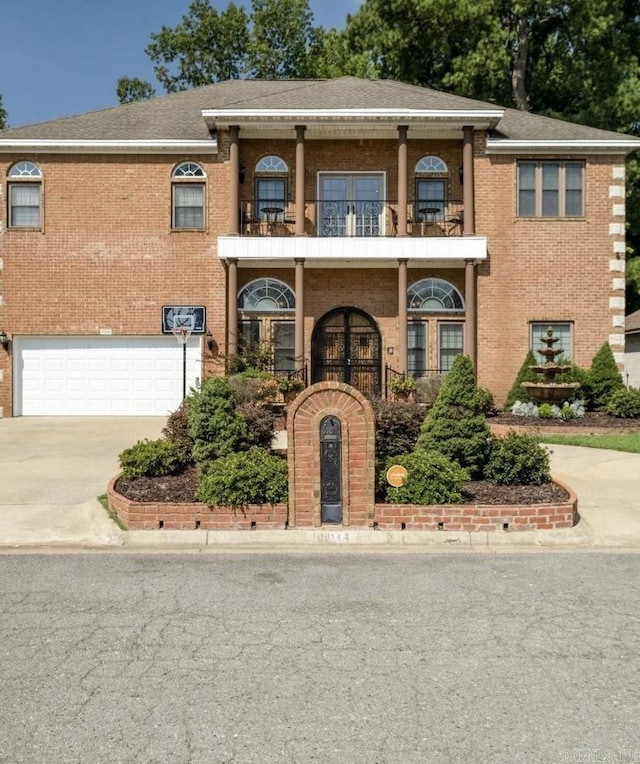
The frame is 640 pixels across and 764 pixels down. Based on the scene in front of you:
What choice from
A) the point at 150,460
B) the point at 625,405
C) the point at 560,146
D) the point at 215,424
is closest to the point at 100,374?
the point at 150,460

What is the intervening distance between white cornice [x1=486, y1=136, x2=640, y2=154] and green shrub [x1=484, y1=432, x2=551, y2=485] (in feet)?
38.8

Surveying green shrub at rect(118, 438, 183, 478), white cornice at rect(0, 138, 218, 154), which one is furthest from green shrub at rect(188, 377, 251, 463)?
white cornice at rect(0, 138, 218, 154)

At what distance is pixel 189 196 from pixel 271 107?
3280 mm

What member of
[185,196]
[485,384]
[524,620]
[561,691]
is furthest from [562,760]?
[185,196]

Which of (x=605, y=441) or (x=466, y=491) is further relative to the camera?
(x=605, y=441)

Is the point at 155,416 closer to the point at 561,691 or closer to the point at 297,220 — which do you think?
the point at 297,220

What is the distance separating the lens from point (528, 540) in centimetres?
713

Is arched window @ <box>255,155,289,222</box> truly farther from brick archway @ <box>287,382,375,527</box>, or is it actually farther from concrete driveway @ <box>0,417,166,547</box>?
brick archway @ <box>287,382,375,527</box>

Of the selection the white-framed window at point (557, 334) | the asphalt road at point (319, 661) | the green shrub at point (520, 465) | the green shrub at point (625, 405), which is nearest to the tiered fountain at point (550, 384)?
the green shrub at point (625, 405)

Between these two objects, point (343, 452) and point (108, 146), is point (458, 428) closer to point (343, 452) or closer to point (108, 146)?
point (343, 452)

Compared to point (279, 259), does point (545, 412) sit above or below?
below

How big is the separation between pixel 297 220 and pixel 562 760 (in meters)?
15.6

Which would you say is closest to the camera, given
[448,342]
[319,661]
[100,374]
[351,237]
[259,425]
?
[319,661]

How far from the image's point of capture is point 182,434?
31.2 ft
